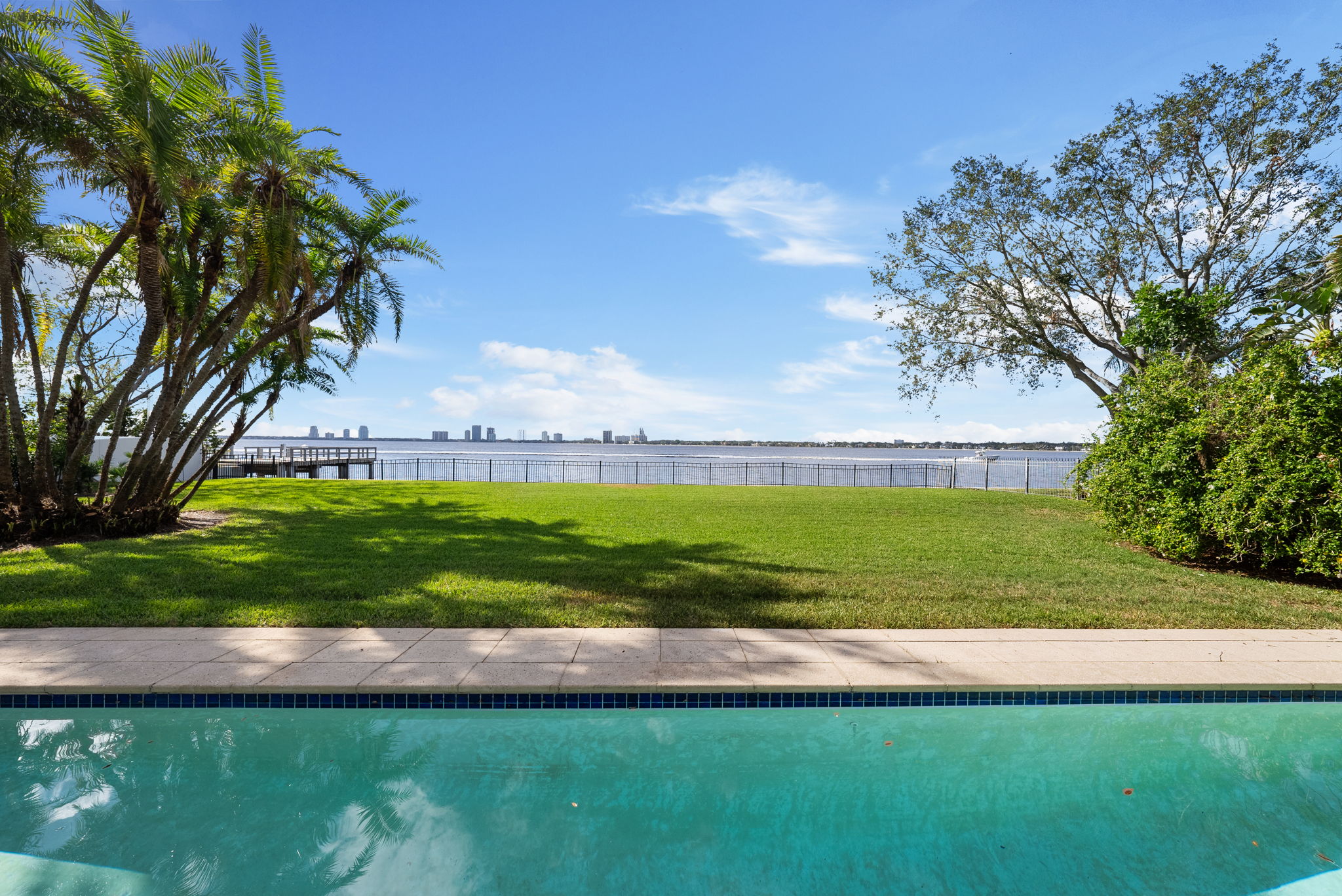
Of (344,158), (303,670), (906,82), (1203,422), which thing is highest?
(906,82)

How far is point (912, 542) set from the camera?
10.4m

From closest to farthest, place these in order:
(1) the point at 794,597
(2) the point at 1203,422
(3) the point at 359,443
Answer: (1) the point at 794,597 < (2) the point at 1203,422 < (3) the point at 359,443

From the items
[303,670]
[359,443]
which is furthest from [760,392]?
[359,443]

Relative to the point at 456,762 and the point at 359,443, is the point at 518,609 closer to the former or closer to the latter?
the point at 456,762

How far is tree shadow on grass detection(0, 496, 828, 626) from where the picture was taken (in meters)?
5.68

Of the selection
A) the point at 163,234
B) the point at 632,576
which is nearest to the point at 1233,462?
the point at 632,576

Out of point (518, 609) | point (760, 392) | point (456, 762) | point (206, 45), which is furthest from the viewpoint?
point (760, 392)

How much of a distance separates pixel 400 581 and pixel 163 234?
783 cm

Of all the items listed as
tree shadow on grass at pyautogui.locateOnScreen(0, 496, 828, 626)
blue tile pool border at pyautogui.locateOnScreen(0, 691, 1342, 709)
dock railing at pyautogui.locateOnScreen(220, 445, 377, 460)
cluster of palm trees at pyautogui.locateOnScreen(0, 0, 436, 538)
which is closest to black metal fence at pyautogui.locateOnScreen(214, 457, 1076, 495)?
dock railing at pyautogui.locateOnScreen(220, 445, 377, 460)

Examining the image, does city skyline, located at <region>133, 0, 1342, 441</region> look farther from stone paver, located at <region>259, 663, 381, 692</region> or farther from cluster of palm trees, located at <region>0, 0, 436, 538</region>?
stone paver, located at <region>259, 663, 381, 692</region>

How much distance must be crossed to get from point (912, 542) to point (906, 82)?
7850mm

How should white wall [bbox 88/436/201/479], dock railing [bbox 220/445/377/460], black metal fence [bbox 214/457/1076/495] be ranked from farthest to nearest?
dock railing [bbox 220/445/377/460] → black metal fence [bbox 214/457/1076/495] → white wall [bbox 88/436/201/479]

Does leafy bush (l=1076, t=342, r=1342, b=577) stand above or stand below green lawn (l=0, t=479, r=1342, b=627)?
above

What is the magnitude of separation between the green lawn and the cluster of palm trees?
190 centimetres
